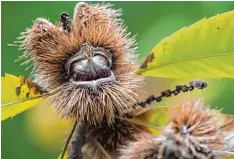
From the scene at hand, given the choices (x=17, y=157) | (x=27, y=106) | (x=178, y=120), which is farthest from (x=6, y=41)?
(x=178, y=120)

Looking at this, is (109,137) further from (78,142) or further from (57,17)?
(57,17)

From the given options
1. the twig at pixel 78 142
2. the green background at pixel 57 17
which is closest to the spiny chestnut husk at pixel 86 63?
the twig at pixel 78 142

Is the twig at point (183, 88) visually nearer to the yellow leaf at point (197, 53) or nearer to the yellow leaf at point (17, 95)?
the yellow leaf at point (197, 53)

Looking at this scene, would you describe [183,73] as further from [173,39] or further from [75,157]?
[75,157]

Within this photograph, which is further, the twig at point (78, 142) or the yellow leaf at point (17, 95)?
the yellow leaf at point (17, 95)

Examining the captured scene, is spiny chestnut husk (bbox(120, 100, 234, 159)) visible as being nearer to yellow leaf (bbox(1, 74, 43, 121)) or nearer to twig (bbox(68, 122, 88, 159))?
twig (bbox(68, 122, 88, 159))
